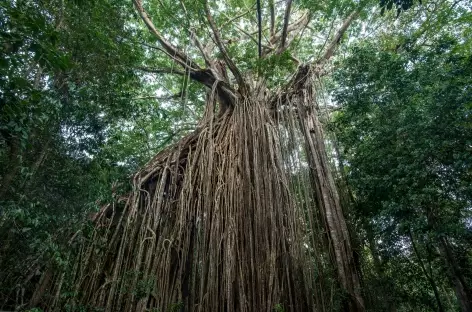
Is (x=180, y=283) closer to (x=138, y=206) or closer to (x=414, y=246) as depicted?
(x=138, y=206)

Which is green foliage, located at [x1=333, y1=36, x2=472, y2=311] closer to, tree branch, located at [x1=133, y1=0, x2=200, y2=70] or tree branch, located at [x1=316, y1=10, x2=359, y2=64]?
tree branch, located at [x1=316, y1=10, x2=359, y2=64]

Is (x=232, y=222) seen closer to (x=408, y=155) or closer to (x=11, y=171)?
(x=11, y=171)

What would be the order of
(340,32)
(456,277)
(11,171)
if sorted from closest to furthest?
(11,171) < (456,277) < (340,32)

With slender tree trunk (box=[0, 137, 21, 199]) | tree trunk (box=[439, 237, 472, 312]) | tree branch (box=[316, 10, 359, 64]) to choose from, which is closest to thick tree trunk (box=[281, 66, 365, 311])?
tree branch (box=[316, 10, 359, 64])

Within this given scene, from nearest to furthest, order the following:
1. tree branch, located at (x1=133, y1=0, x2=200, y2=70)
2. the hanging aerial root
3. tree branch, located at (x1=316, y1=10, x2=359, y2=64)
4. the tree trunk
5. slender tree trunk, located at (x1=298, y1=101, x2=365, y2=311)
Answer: the hanging aerial root, slender tree trunk, located at (x1=298, y1=101, x2=365, y2=311), the tree trunk, tree branch, located at (x1=133, y1=0, x2=200, y2=70), tree branch, located at (x1=316, y1=10, x2=359, y2=64)

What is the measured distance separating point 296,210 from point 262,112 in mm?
1404

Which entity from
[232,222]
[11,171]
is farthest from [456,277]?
[11,171]

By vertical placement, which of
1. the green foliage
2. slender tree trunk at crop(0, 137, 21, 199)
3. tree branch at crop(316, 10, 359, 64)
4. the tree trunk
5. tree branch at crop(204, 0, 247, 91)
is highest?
tree branch at crop(316, 10, 359, 64)

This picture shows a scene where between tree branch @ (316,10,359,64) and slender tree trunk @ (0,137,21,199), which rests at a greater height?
tree branch @ (316,10,359,64)

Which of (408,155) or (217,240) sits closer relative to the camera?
(217,240)

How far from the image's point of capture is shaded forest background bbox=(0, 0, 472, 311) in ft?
6.86

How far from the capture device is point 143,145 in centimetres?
429

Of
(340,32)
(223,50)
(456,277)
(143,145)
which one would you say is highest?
(340,32)

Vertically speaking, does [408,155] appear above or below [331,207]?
above
